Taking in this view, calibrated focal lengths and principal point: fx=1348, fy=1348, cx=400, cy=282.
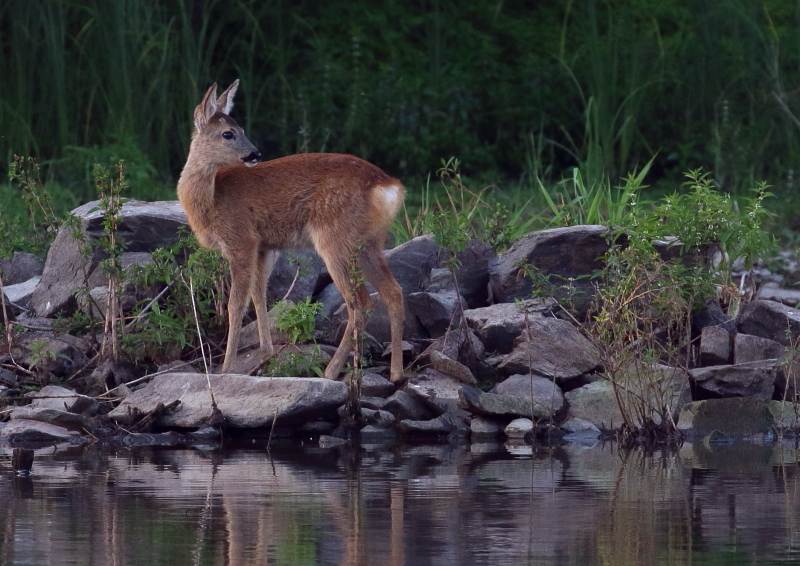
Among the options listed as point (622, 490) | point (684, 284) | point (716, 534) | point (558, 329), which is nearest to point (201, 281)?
point (558, 329)

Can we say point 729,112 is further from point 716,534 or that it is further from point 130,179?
point 716,534

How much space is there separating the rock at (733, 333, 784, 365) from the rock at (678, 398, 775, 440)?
0.65 metres

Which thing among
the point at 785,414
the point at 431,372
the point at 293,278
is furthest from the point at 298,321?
the point at 785,414

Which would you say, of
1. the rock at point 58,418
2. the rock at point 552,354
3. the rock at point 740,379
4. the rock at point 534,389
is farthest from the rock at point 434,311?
the rock at point 58,418

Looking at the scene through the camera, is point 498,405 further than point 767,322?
No

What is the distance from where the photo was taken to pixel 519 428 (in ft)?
26.0

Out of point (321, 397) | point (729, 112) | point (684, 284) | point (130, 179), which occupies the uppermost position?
point (729, 112)

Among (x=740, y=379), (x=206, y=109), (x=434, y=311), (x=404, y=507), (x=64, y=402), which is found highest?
(x=206, y=109)

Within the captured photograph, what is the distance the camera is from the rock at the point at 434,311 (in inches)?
366

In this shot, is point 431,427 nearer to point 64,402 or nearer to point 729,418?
point 729,418

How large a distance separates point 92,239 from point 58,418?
2.34 m

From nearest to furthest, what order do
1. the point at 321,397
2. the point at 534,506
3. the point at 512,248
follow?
the point at 534,506 → the point at 321,397 → the point at 512,248

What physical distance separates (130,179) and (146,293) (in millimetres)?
4923

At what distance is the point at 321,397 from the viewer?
7684 mm
